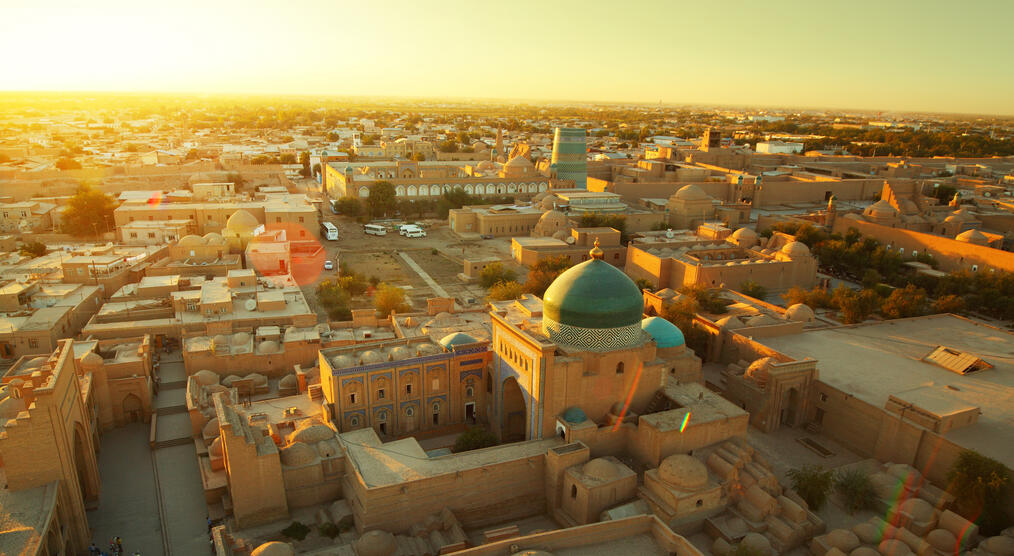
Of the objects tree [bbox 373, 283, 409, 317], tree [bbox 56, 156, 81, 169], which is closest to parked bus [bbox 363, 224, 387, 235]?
tree [bbox 373, 283, 409, 317]

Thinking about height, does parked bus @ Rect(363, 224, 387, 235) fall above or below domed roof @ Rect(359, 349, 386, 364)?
below

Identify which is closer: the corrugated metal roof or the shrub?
the shrub

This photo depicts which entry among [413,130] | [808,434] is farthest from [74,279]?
[413,130]

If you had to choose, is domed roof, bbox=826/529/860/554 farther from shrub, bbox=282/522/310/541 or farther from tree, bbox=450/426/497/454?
shrub, bbox=282/522/310/541

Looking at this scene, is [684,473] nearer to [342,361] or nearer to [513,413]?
[513,413]

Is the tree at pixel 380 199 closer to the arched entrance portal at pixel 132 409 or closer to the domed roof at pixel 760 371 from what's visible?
the arched entrance portal at pixel 132 409

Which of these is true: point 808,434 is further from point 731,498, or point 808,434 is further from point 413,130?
point 413,130

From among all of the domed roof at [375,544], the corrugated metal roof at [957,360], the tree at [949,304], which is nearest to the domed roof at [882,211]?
the tree at [949,304]
